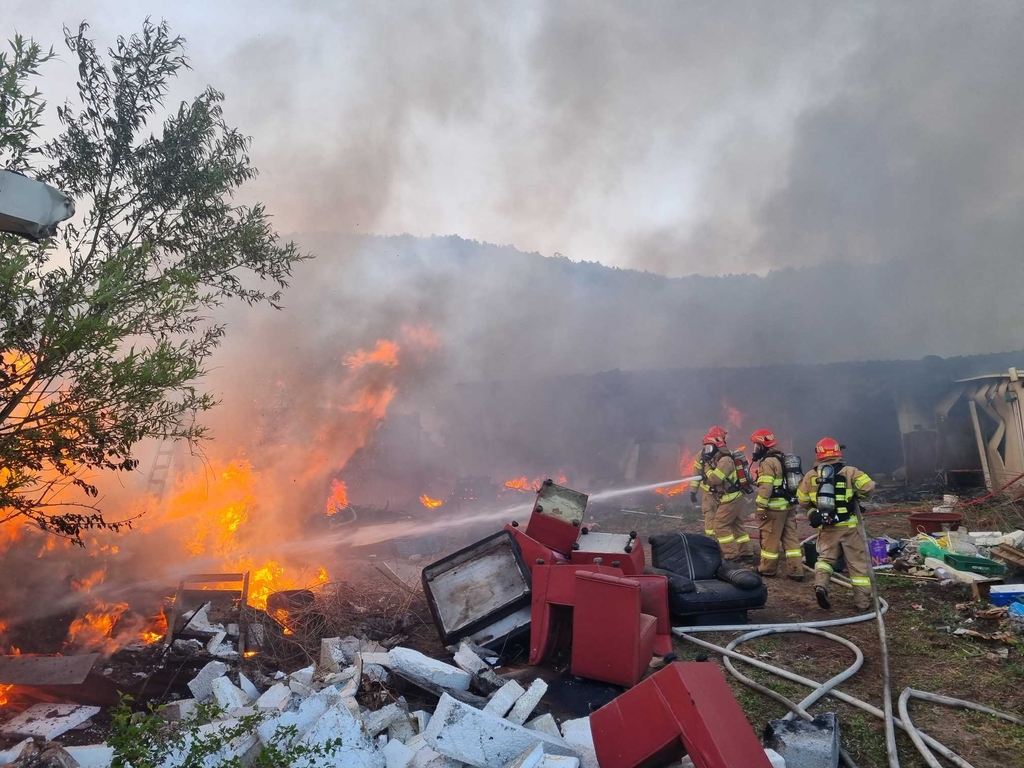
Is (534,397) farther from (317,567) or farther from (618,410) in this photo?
(317,567)

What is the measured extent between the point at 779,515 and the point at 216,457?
14823 mm

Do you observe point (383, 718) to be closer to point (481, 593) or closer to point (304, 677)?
point (304, 677)

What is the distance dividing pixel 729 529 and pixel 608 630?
4879 mm

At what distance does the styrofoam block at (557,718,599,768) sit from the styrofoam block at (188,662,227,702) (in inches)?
114

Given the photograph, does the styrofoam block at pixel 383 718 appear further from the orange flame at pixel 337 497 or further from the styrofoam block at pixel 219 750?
the orange flame at pixel 337 497

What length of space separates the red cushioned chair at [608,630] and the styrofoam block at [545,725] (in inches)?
41.4

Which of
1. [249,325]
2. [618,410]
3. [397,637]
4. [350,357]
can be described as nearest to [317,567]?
[397,637]

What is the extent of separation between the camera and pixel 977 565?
23.6 feet

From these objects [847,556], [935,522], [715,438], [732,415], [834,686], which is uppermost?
[732,415]

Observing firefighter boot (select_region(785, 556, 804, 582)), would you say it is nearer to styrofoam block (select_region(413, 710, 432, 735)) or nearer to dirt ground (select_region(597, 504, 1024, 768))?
dirt ground (select_region(597, 504, 1024, 768))

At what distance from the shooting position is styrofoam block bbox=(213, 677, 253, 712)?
423cm

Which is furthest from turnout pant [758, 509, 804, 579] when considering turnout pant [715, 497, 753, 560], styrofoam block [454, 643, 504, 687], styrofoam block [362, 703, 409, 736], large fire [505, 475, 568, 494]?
large fire [505, 475, 568, 494]

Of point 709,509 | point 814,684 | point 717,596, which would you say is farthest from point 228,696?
point 709,509

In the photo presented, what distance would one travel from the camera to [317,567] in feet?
34.0
